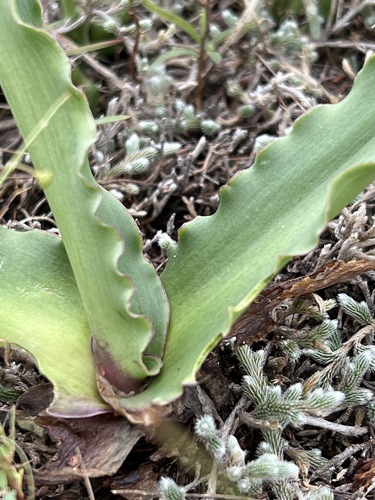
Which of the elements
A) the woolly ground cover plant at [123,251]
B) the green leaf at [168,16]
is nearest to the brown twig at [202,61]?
the green leaf at [168,16]

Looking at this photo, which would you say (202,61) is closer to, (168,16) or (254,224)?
(168,16)

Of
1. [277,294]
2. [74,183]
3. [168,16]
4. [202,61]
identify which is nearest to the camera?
[74,183]

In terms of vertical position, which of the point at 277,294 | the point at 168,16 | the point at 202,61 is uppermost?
the point at 168,16

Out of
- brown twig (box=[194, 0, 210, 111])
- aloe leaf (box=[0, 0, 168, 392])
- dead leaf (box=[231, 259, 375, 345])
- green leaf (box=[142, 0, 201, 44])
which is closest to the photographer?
aloe leaf (box=[0, 0, 168, 392])

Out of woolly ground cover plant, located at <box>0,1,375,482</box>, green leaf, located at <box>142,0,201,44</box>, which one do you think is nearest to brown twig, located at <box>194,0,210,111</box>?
green leaf, located at <box>142,0,201,44</box>

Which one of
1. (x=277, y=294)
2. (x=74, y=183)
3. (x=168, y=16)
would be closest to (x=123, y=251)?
(x=74, y=183)

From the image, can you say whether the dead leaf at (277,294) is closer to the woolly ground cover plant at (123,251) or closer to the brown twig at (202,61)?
the woolly ground cover plant at (123,251)

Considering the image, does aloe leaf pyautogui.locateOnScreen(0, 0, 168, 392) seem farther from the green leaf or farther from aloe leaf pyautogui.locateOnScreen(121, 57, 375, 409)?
the green leaf
